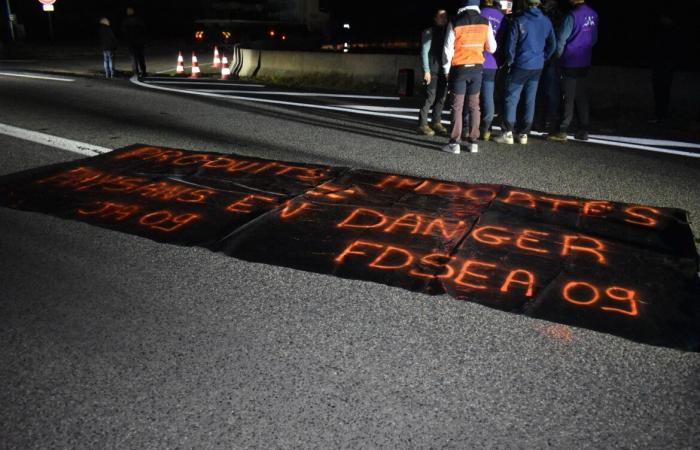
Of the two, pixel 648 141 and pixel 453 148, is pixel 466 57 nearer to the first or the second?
pixel 453 148

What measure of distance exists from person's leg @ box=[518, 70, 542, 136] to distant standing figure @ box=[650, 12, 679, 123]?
9.50ft

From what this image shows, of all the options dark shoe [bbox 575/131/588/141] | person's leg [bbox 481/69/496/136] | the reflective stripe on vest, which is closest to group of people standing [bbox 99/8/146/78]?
person's leg [bbox 481/69/496/136]

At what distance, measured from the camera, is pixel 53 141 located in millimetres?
8016

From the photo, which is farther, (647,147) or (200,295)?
(647,147)

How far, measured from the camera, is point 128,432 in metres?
2.46

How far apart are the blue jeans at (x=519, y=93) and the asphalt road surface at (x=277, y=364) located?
5131mm

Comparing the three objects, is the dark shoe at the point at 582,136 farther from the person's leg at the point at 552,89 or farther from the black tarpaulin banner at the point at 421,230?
the black tarpaulin banner at the point at 421,230

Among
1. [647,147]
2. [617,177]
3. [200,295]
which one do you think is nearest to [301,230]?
[200,295]

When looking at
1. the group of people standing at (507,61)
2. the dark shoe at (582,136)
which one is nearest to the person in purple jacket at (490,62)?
the group of people standing at (507,61)

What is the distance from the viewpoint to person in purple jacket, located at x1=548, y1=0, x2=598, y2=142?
A: 7.97 meters

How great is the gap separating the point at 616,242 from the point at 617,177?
233 cm

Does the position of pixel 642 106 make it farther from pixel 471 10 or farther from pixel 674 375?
pixel 674 375

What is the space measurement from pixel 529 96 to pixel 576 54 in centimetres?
87

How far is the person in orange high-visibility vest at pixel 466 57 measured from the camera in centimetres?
712
